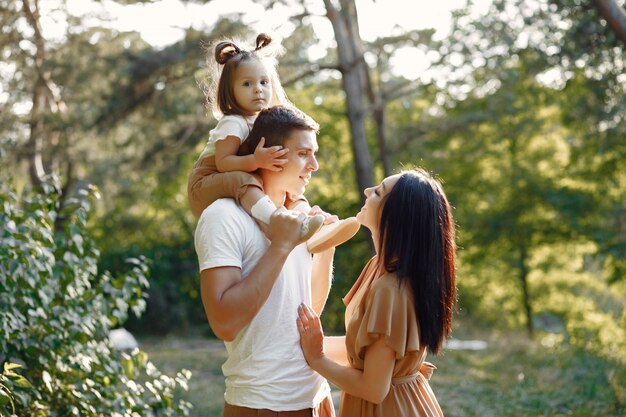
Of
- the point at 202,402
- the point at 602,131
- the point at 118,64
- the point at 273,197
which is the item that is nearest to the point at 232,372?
the point at 273,197

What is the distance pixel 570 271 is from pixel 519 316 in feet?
9.16

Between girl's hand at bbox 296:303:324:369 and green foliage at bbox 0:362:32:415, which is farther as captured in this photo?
green foliage at bbox 0:362:32:415

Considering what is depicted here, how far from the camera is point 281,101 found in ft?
10.2

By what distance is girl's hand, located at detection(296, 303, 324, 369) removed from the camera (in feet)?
8.32

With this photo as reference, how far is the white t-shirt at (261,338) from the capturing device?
97.6 inches

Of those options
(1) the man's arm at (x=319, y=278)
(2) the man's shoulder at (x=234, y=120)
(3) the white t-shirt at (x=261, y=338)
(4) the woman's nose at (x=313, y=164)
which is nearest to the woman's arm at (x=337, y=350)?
(1) the man's arm at (x=319, y=278)

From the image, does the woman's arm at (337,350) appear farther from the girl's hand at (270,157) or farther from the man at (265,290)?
the girl's hand at (270,157)

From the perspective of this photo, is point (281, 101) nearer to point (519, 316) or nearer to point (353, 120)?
point (353, 120)

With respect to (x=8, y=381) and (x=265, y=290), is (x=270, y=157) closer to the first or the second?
(x=265, y=290)

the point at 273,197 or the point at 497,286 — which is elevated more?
the point at 273,197

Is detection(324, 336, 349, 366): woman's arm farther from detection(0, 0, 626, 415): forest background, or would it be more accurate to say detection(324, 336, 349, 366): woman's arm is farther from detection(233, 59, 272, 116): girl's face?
detection(0, 0, 626, 415): forest background

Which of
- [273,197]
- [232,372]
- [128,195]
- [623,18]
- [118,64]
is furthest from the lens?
[128,195]

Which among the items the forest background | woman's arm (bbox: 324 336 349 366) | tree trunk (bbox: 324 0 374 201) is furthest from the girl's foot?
tree trunk (bbox: 324 0 374 201)

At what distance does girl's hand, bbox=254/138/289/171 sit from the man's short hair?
31 millimetres
